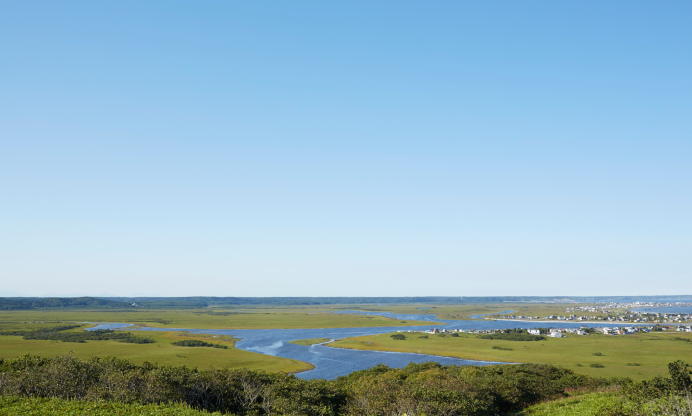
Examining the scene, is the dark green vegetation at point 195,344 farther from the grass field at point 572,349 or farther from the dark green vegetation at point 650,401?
the dark green vegetation at point 650,401

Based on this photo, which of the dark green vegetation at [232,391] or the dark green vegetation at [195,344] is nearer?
the dark green vegetation at [232,391]

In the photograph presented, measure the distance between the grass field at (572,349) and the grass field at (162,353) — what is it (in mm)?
30180

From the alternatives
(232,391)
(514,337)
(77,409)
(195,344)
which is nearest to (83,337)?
(195,344)

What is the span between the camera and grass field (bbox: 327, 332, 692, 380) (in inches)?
3157

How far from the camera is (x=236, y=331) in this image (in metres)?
154

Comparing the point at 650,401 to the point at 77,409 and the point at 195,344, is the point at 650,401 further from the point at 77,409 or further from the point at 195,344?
the point at 195,344

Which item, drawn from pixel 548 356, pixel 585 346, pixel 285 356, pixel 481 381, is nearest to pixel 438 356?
pixel 548 356

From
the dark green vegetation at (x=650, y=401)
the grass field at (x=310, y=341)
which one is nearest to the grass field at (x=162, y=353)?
the grass field at (x=310, y=341)

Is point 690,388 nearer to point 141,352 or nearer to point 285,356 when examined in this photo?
point 285,356

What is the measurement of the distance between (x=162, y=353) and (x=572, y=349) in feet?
323

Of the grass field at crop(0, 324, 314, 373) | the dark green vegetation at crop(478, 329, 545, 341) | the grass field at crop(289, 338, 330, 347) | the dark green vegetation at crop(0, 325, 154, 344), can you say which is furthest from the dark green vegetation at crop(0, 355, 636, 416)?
the dark green vegetation at crop(478, 329, 545, 341)

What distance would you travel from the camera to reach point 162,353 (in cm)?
9500

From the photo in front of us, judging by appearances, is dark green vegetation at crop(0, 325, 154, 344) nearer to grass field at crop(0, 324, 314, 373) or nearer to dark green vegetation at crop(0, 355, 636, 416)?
grass field at crop(0, 324, 314, 373)

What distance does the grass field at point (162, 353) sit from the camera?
8131 cm
